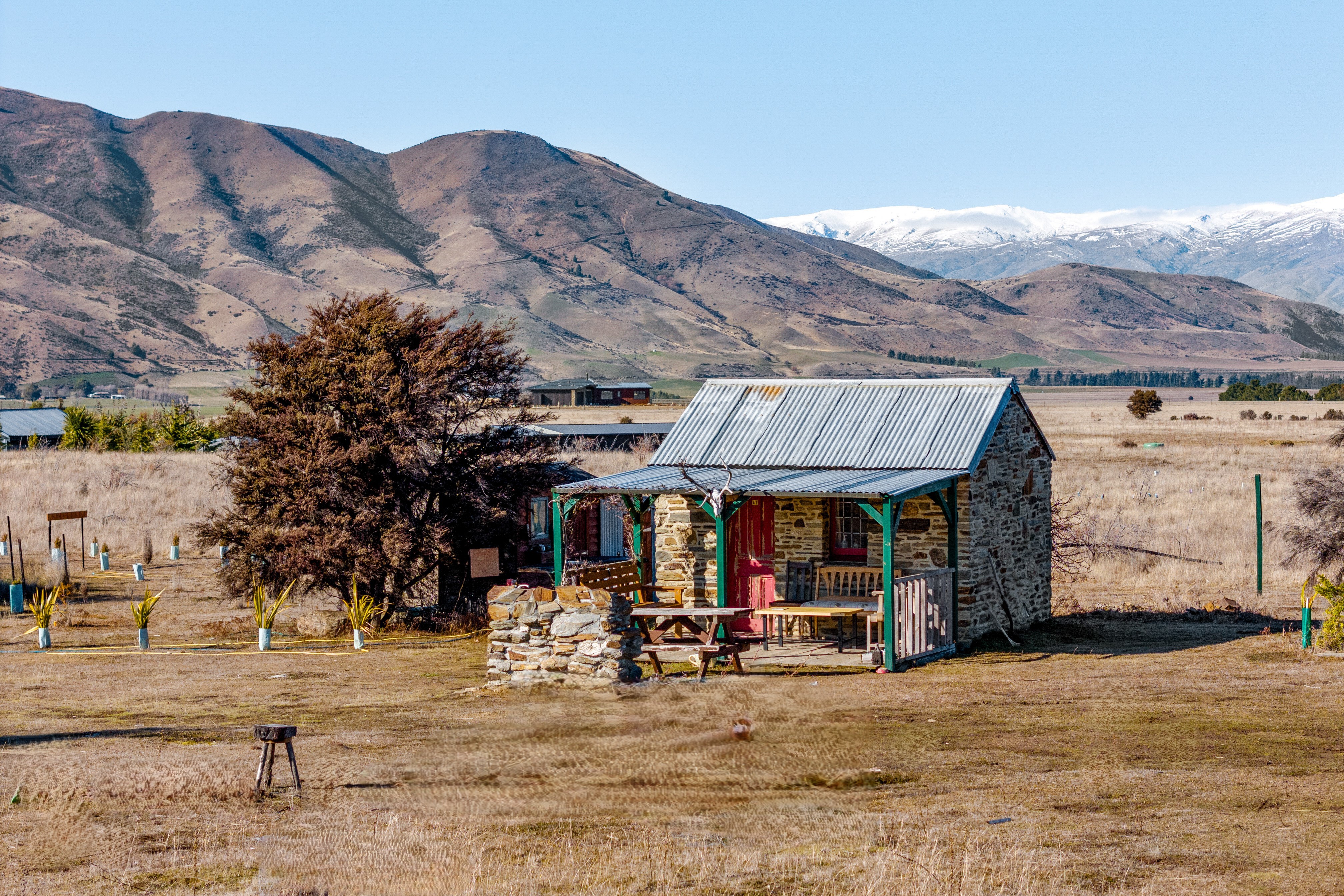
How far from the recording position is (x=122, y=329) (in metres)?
180

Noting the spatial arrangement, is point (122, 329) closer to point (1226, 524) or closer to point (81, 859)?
point (1226, 524)

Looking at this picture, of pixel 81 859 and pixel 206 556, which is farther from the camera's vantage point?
pixel 206 556

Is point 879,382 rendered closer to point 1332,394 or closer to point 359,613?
point 359,613

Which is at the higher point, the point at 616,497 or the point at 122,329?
the point at 122,329

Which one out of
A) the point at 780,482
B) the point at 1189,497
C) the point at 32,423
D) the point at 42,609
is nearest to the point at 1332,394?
the point at 1189,497

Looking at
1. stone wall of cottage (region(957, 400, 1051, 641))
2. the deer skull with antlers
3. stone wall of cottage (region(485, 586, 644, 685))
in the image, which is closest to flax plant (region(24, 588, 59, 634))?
stone wall of cottage (region(485, 586, 644, 685))

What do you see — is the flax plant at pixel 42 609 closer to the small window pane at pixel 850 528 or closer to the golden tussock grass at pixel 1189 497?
the small window pane at pixel 850 528

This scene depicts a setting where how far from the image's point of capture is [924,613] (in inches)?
679

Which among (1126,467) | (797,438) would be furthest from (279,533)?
(1126,467)

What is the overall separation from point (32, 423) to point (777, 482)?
5563cm

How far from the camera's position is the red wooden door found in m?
19.6

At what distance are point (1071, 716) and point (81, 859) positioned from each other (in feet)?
30.1

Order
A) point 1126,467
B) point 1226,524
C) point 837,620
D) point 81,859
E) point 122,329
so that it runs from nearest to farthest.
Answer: point 81,859 → point 837,620 → point 1226,524 → point 1126,467 → point 122,329

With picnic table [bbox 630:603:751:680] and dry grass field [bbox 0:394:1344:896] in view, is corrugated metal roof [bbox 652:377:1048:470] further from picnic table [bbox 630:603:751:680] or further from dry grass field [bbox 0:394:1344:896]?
dry grass field [bbox 0:394:1344:896]
